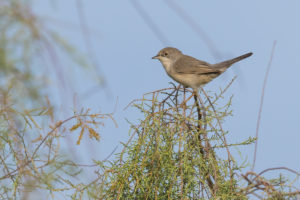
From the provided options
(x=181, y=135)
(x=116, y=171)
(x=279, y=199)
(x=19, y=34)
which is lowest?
(x=279, y=199)

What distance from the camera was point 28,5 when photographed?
2.33 meters

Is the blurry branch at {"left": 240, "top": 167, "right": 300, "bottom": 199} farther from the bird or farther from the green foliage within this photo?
the bird

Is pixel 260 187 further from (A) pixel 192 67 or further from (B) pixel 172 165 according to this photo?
(A) pixel 192 67

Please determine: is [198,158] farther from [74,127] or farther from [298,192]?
[74,127]

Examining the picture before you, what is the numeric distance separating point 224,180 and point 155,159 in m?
0.55

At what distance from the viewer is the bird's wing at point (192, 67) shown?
5.58 m

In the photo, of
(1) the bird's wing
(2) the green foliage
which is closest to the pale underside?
(1) the bird's wing

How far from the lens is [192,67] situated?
5832 millimetres

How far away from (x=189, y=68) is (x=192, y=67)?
0.19 ft

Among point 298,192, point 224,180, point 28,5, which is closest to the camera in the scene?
point 28,5

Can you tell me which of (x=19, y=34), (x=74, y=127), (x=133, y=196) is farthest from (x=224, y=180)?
(x=19, y=34)

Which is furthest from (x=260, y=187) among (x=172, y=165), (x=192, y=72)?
(x=192, y=72)

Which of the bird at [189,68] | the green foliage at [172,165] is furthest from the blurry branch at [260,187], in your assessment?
the bird at [189,68]

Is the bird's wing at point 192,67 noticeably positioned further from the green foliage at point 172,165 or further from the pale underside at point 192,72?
the green foliage at point 172,165
